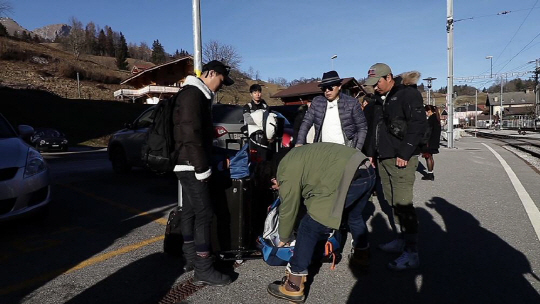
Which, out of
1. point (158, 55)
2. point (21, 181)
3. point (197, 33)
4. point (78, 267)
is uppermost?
point (158, 55)

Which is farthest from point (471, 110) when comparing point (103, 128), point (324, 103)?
point (324, 103)

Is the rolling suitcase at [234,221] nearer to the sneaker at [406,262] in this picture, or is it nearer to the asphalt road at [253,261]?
the asphalt road at [253,261]

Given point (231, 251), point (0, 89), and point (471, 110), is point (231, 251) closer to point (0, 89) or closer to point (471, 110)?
point (0, 89)

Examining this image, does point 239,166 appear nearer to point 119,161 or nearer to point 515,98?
point 119,161

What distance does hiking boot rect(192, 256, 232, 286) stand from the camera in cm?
309

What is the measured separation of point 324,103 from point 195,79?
1659 millimetres

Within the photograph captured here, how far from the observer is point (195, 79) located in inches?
122

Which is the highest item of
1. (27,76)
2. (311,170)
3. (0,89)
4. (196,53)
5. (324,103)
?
(27,76)

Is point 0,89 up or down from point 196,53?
up

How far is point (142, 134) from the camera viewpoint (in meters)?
8.14

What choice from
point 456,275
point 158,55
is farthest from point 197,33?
point 158,55

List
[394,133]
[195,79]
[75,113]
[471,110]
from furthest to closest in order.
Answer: [471,110]
[75,113]
[394,133]
[195,79]

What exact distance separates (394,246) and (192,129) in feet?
8.33

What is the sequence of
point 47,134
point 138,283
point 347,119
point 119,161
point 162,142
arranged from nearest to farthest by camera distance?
point 162,142
point 138,283
point 347,119
point 119,161
point 47,134
